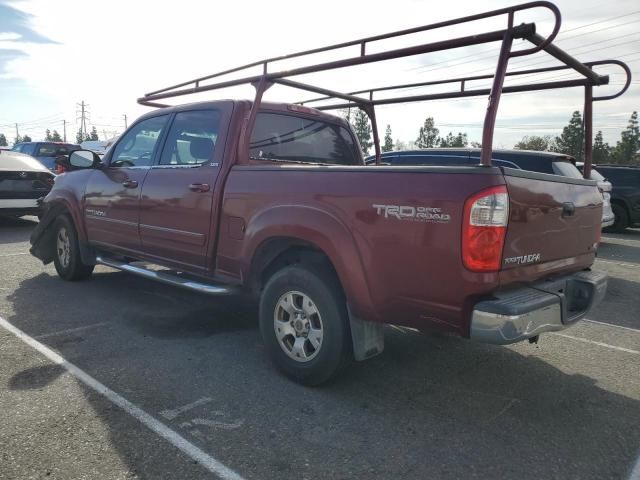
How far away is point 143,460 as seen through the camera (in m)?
2.51

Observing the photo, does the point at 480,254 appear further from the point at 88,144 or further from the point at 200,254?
the point at 88,144

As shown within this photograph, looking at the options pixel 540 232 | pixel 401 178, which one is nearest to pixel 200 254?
pixel 401 178

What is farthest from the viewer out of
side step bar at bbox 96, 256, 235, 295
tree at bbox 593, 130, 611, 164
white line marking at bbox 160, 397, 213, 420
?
tree at bbox 593, 130, 611, 164

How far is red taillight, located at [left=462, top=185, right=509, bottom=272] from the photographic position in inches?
101

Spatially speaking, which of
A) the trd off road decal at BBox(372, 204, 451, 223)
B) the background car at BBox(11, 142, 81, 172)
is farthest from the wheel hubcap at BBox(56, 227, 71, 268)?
the background car at BBox(11, 142, 81, 172)

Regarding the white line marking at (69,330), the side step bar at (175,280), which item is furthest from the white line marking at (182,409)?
the white line marking at (69,330)

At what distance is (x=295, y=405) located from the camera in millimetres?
3150

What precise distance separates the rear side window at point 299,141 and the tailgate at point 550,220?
2.19 meters

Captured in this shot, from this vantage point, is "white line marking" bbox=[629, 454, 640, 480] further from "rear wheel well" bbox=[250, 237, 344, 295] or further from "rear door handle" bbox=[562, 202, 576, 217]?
"rear wheel well" bbox=[250, 237, 344, 295]

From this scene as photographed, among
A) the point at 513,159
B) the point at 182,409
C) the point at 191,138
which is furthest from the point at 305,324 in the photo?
the point at 513,159

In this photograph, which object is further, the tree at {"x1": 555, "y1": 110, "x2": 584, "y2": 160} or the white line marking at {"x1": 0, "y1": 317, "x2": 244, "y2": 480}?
the tree at {"x1": 555, "y1": 110, "x2": 584, "y2": 160}

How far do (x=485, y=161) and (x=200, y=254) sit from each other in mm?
2481

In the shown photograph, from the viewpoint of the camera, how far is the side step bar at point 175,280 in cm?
391

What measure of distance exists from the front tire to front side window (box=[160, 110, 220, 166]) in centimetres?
139
